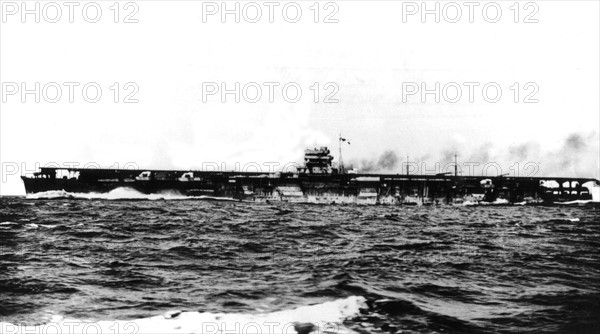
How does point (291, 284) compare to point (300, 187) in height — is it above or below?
below

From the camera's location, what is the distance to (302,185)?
57.5m

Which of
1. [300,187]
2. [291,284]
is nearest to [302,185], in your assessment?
[300,187]

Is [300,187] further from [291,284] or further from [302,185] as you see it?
→ [291,284]

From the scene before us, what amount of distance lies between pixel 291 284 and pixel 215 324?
10.2ft

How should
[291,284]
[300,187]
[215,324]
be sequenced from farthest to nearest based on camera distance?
[300,187] → [291,284] → [215,324]

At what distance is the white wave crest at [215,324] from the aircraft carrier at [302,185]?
47.2 meters

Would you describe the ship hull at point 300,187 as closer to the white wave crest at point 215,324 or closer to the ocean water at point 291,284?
the ocean water at point 291,284

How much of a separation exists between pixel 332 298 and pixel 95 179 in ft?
170

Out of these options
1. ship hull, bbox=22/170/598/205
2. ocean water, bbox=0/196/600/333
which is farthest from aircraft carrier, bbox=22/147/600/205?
ocean water, bbox=0/196/600/333

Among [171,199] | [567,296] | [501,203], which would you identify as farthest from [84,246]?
[501,203]

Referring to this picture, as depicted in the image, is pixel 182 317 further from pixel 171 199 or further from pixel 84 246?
pixel 171 199

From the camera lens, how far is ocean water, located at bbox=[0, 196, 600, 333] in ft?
30.1

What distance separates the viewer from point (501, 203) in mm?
60250

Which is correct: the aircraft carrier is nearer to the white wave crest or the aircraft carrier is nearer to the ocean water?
the ocean water
